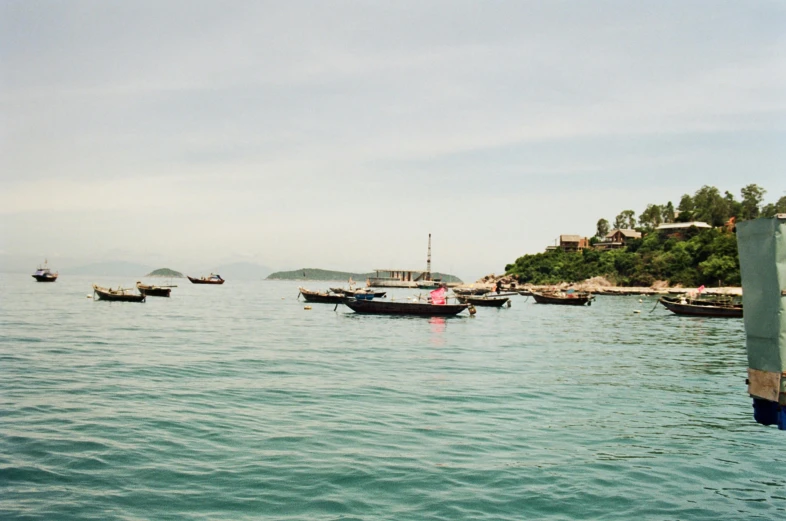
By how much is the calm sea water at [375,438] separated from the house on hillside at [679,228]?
417 feet

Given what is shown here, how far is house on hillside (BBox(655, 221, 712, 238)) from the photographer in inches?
5645

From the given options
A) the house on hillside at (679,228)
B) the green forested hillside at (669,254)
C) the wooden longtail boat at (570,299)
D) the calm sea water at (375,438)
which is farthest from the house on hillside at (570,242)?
the calm sea water at (375,438)

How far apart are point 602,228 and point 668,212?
18.6m

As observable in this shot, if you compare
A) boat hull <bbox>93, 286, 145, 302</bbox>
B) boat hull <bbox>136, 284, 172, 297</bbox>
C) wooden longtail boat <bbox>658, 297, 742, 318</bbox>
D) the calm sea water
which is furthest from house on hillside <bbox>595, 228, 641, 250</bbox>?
the calm sea water

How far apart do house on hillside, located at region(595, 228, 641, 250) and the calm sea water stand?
140m

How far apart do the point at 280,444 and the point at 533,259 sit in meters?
161

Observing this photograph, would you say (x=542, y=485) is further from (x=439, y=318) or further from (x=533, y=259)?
(x=533, y=259)

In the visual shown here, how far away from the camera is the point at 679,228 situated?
475ft

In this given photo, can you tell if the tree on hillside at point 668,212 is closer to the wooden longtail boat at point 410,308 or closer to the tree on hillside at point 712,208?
the tree on hillside at point 712,208

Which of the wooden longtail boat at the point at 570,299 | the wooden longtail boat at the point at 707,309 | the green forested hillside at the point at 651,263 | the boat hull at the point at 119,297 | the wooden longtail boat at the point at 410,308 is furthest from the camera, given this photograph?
the green forested hillside at the point at 651,263

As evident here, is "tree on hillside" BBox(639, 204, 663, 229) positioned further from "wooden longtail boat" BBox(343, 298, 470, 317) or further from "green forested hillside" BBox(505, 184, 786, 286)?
"wooden longtail boat" BBox(343, 298, 470, 317)

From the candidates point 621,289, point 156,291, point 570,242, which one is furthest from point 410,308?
point 570,242

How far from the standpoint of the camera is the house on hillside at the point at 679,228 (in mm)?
143375

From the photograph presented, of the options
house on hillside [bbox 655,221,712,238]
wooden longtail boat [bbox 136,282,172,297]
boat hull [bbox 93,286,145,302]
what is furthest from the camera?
house on hillside [bbox 655,221,712,238]
